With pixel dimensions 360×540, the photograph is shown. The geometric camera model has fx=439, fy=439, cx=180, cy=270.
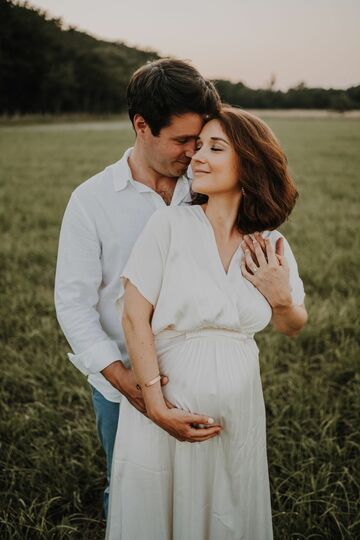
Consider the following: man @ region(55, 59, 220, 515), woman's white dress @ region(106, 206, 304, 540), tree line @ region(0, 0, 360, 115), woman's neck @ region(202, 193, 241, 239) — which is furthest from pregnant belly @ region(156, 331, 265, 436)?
tree line @ region(0, 0, 360, 115)

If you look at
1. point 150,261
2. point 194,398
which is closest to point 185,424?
point 194,398

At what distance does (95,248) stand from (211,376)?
0.74 meters

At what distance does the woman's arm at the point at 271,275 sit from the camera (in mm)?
1671

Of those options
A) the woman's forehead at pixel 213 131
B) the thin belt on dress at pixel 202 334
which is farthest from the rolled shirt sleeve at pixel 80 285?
the woman's forehead at pixel 213 131

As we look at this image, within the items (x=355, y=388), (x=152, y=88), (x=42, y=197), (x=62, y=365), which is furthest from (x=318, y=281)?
(x=42, y=197)

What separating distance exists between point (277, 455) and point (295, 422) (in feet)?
1.02

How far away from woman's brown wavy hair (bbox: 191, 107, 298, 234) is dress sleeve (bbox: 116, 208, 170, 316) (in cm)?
37

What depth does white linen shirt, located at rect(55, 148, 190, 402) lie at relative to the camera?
187 cm

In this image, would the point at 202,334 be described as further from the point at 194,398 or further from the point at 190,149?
the point at 190,149

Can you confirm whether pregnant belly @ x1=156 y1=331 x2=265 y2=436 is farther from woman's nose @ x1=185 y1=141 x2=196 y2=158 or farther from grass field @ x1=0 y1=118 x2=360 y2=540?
grass field @ x1=0 y1=118 x2=360 y2=540

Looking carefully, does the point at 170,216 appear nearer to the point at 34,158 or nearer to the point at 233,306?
the point at 233,306

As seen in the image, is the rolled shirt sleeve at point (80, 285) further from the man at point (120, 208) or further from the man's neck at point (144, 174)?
the man's neck at point (144, 174)

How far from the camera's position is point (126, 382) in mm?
1779

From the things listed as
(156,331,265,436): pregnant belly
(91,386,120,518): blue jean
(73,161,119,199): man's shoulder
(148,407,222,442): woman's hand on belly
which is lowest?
(91,386,120,518): blue jean
